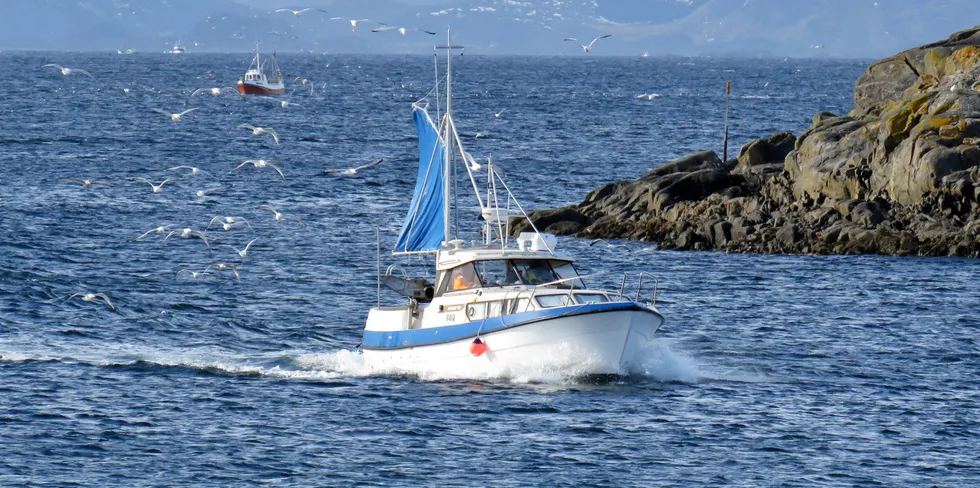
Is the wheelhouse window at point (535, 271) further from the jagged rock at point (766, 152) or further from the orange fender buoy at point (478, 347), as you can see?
the jagged rock at point (766, 152)

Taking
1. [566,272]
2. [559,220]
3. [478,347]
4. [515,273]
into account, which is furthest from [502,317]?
[559,220]

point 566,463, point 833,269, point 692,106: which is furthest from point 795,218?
point 692,106

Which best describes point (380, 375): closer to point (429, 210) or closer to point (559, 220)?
point (429, 210)

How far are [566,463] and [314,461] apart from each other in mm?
5328

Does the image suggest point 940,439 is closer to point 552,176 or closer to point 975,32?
point 975,32

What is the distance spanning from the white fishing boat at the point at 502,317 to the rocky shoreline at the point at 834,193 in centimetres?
2295

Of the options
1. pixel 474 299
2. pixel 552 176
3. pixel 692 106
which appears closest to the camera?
pixel 474 299

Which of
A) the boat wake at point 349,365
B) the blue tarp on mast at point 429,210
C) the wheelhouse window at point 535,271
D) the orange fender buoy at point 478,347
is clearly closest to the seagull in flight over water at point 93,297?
the boat wake at point 349,365

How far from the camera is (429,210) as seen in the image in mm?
40938

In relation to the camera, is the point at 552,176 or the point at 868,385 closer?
the point at 868,385

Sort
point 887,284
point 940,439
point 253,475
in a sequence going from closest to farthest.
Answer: point 253,475
point 940,439
point 887,284

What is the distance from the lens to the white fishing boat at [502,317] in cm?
3612

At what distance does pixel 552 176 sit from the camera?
88750mm

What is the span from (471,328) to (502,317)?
95 centimetres
